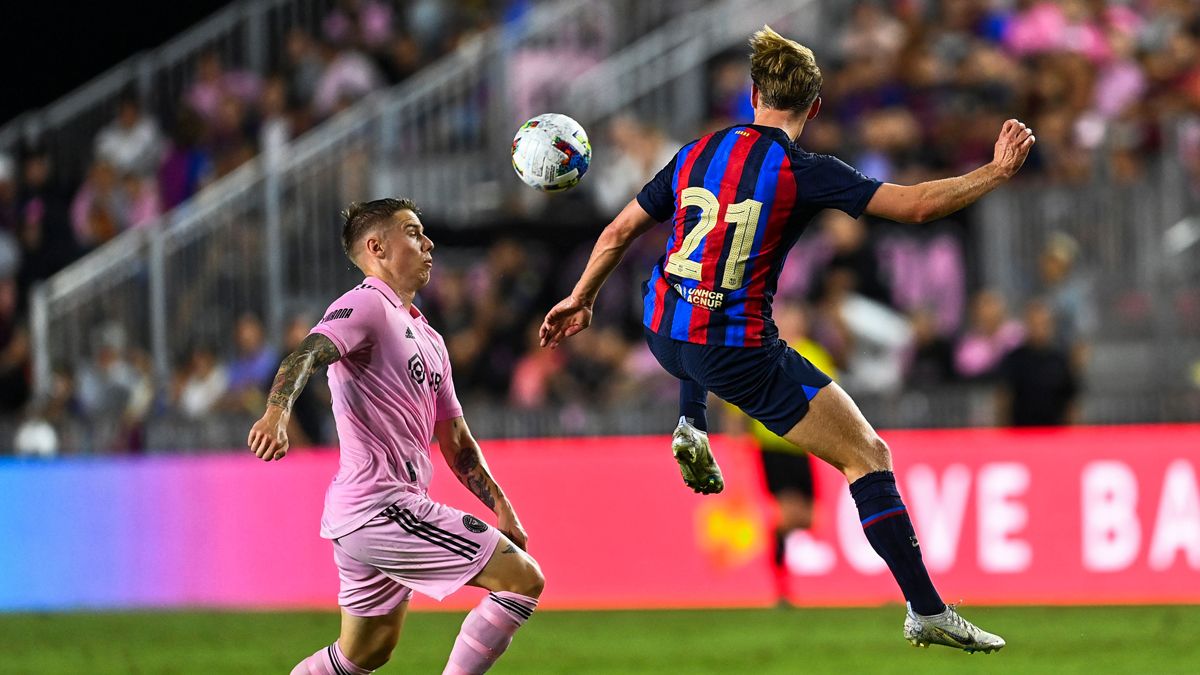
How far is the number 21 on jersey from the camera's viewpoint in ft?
22.9

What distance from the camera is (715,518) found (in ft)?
45.3

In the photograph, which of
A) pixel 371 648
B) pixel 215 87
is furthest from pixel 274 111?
pixel 371 648

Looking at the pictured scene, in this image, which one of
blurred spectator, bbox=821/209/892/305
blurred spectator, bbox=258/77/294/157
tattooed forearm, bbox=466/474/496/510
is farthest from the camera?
blurred spectator, bbox=258/77/294/157

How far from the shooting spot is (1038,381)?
543 inches

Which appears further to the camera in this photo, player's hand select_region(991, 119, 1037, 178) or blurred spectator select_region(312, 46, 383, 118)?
blurred spectator select_region(312, 46, 383, 118)

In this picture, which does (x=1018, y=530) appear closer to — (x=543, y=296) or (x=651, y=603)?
(x=651, y=603)

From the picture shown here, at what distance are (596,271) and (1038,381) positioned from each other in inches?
284

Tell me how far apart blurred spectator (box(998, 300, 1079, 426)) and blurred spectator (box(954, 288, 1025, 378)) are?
23 centimetres

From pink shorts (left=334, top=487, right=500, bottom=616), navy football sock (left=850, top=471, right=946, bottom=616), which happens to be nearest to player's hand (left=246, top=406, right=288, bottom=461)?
pink shorts (left=334, top=487, right=500, bottom=616)

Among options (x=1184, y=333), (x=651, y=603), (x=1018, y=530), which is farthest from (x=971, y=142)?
(x=651, y=603)

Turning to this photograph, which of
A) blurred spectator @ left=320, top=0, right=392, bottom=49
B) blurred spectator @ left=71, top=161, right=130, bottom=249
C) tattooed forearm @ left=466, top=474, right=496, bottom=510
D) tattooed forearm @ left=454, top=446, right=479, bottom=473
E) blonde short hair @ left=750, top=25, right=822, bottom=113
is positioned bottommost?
tattooed forearm @ left=466, top=474, right=496, bottom=510

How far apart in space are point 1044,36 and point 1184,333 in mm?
3208

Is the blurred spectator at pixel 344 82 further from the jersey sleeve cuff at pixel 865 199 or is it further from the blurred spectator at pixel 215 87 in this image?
the jersey sleeve cuff at pixel 865 199

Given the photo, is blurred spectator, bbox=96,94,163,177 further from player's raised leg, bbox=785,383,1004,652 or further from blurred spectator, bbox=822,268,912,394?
player's raised leg, bbox=785,383,1004,652
